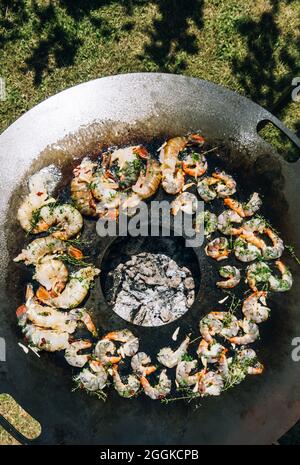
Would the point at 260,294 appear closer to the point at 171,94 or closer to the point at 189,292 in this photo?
the point at 189,292

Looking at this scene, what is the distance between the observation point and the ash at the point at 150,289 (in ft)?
23.6

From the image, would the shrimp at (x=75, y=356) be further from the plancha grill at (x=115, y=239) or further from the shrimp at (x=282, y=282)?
the shrimp at (x=282, y=282)

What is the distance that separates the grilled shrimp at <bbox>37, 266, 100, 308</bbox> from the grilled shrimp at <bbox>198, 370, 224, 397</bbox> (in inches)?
70.7

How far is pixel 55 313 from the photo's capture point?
6.42 m

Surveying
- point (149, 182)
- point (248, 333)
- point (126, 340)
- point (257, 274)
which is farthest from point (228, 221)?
point (126, 340)

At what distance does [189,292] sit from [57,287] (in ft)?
6.29

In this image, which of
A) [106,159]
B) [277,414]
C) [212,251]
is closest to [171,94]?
[106,159]

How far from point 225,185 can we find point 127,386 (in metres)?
2.76

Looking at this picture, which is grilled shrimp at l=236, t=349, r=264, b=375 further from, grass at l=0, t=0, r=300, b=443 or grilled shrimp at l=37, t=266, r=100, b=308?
grass at l=0, t=0, r=300, b=443

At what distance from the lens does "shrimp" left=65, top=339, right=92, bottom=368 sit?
6234 mm

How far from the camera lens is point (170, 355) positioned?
622 centimetres
